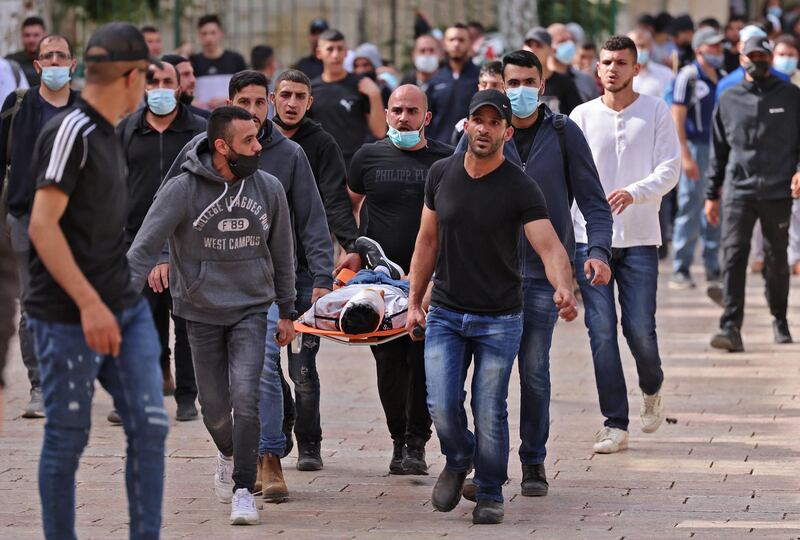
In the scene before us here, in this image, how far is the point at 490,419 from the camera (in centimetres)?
730

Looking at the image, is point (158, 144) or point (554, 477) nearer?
point (554, 477)

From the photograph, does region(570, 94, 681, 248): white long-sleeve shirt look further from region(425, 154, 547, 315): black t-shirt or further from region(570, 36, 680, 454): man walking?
region(425, 154, 547, 315): black t-shirt

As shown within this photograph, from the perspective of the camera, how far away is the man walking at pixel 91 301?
5648 millimetres

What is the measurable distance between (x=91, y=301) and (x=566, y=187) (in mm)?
3055

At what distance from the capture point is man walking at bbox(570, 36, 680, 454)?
8.86 m

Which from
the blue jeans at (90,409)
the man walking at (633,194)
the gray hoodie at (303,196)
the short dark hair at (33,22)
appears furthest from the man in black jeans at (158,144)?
the short dark hair at (33,22)

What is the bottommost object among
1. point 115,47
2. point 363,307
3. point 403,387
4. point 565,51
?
point 403,387

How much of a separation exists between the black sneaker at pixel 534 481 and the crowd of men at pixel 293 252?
10 mm

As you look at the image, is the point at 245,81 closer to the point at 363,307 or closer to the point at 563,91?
the point at 363,307

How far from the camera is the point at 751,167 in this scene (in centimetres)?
1207

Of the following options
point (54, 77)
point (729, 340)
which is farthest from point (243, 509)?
point (729, 340)

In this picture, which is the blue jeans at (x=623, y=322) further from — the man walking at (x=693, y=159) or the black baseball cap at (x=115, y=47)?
the man walking at (x=693, y=159)

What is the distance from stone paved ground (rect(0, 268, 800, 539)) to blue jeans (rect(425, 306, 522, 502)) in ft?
0.86

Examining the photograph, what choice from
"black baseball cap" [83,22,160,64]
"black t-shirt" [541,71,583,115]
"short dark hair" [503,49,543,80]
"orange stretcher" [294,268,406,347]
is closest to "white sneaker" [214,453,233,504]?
"orange stretcher" [294,268,406,347]
